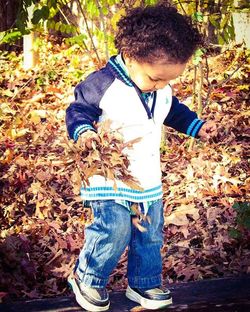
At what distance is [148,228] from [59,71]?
18.4 feet

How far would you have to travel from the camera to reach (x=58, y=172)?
528cm

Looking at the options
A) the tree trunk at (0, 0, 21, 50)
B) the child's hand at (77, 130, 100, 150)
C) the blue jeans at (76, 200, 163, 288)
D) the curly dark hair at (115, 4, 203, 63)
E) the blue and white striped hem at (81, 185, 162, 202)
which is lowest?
the blue jeans at (76, 200, 163, 288)

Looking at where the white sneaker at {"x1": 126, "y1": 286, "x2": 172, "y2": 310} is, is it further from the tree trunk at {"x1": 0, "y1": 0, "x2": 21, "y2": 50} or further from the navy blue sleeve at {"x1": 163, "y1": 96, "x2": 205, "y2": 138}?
the tree trunk at {"x1": 0, "y1": 0, "x2": 21, "y2": 50}

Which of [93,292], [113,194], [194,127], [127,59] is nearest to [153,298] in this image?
[93,292]

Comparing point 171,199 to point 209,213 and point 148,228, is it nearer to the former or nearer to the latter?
point 209,213

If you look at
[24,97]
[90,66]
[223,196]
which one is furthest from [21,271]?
[90,66]

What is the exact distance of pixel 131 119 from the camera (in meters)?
2.72

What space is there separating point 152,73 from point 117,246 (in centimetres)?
90

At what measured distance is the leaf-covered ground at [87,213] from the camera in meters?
3.90

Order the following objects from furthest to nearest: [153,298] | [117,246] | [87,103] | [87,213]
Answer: [87,213], [153,298], [117,246], [87,103]

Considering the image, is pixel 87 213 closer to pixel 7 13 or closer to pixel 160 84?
pixel 160 84

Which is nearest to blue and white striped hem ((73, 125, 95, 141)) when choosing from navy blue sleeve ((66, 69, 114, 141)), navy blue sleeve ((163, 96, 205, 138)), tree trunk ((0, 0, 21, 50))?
navy blue sleeve ((66, 69, 114, 141))

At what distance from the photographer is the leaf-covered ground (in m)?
3.90

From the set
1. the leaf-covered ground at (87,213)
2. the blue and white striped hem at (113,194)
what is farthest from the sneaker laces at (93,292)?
the leaf-covered ground at (87,213)
